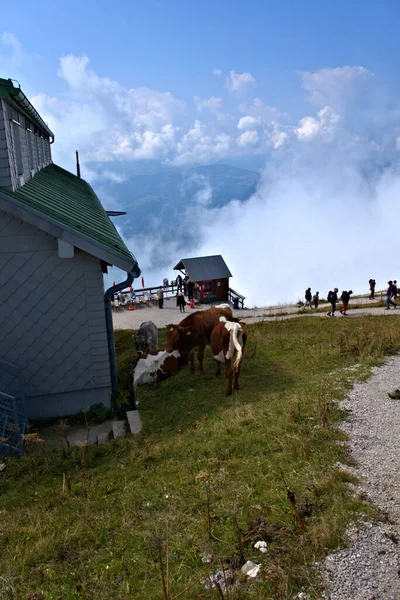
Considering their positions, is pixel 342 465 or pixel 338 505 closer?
pixel 338 505

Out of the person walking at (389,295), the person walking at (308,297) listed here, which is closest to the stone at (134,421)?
the person walking at (389,295)

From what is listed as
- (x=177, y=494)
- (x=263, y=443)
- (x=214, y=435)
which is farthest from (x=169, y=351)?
(x=177, y=494)

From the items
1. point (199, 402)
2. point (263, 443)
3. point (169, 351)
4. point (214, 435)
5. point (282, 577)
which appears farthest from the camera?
point (169, 351)

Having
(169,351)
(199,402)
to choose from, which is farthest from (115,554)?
(169,351)

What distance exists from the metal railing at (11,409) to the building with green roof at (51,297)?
14 centimetres

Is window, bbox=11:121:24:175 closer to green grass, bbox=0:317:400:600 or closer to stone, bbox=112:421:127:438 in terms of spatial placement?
stone, bbox=112:421:127:438

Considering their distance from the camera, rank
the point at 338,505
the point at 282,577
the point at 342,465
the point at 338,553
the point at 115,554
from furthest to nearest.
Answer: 1. the point at 342,465
2. the point at 338,505
3. the point at 115,554
4. the point at 338,553
5. the point at 282,577


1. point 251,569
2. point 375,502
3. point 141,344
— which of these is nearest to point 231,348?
point 375,502

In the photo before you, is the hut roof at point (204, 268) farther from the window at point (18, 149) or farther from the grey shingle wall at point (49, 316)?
the grey shingle wall at point (49, 316)

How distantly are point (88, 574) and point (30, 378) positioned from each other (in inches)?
289

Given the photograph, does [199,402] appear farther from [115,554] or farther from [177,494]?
[115,554]

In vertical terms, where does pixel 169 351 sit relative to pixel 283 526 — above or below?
above

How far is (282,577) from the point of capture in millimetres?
4605

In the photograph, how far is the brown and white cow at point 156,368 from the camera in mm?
13789
